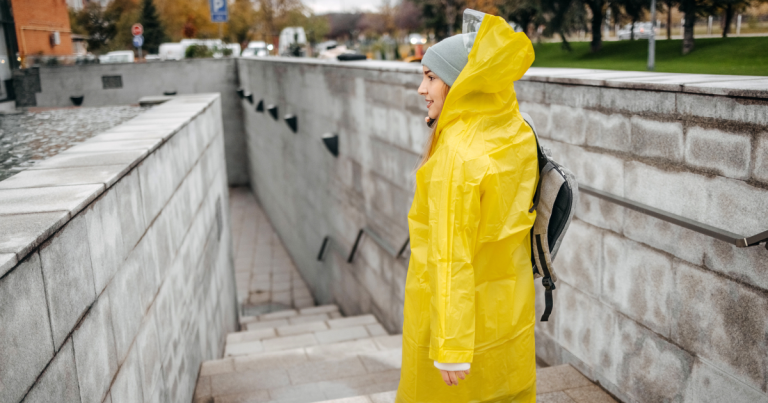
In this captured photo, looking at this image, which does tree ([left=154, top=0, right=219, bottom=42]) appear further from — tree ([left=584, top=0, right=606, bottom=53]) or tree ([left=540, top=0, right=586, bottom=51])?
tree ([left=584, top=0, right=606, bottom=53])

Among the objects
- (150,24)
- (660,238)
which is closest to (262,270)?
(660,238)

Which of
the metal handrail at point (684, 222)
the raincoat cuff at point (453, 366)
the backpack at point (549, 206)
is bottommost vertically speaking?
the raincoat cuff at point (453, 366)

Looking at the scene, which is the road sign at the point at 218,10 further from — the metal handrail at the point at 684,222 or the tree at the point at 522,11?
the metal handrail at the point at 684,222

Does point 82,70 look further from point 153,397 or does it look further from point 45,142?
point 153,397

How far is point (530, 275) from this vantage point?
2.30 m

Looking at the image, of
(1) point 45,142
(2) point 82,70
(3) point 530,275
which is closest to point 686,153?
(3) point 530,275

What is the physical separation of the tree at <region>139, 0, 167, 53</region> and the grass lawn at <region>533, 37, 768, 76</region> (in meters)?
31.9

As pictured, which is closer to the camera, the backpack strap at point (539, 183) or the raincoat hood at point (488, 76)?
the raincoat hood at point (488, 76)

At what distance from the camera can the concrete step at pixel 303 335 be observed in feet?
23.4

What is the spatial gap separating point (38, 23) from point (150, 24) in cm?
3040

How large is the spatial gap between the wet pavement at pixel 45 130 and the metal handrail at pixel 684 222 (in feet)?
10.8

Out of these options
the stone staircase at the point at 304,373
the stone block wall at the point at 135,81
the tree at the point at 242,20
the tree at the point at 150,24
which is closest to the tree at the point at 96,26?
the tree at the point at 150,24

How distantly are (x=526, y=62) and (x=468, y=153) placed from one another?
1.34 ft

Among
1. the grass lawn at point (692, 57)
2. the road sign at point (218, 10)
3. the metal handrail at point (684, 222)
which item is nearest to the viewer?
the metal handrail at point (684, 222)
